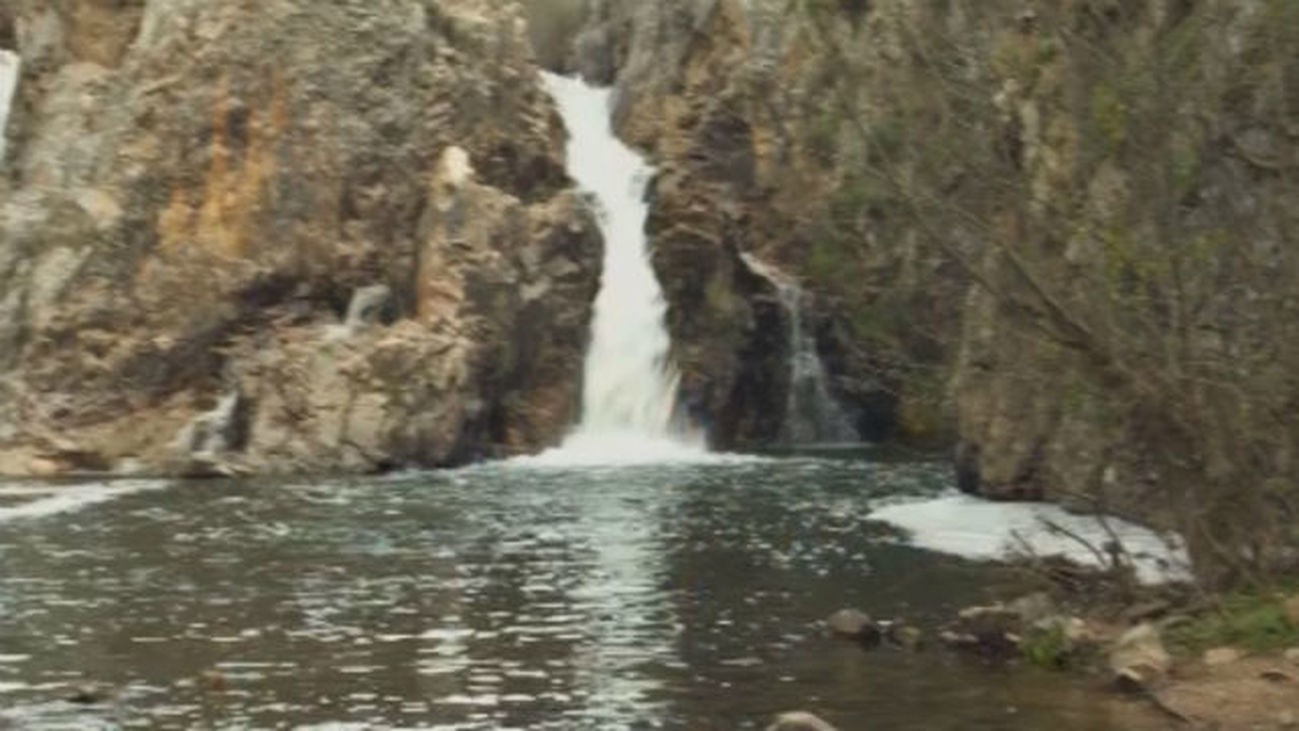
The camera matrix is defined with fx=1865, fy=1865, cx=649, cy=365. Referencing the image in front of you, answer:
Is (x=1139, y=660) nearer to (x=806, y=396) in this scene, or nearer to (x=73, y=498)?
(x=73, y=498)

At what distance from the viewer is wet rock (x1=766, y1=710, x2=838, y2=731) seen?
14.6 metres

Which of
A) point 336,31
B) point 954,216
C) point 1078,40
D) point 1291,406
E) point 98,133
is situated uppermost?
point 336,31

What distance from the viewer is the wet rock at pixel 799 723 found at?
14617 millimetres

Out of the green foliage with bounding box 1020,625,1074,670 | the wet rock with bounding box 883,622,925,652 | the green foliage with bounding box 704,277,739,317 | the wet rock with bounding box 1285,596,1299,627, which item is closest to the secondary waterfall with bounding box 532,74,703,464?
the green foliage with bounding box 704,277,739,317

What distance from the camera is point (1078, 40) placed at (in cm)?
1953

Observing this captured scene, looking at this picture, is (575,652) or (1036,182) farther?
(1036,182)

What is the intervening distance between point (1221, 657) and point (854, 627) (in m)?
4.10

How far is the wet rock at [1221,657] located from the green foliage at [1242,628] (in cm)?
17

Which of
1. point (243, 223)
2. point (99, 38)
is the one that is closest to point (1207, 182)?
point (243, 223)

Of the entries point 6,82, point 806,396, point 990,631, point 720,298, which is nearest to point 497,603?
point 990,631

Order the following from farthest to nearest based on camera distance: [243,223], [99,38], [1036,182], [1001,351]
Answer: [99,38], [243,223], [1036,182], [1001,351]

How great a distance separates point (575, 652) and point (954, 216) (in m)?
6.28

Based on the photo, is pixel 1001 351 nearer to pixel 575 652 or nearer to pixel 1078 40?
pixel 1078 40

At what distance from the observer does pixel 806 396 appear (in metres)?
58.8
